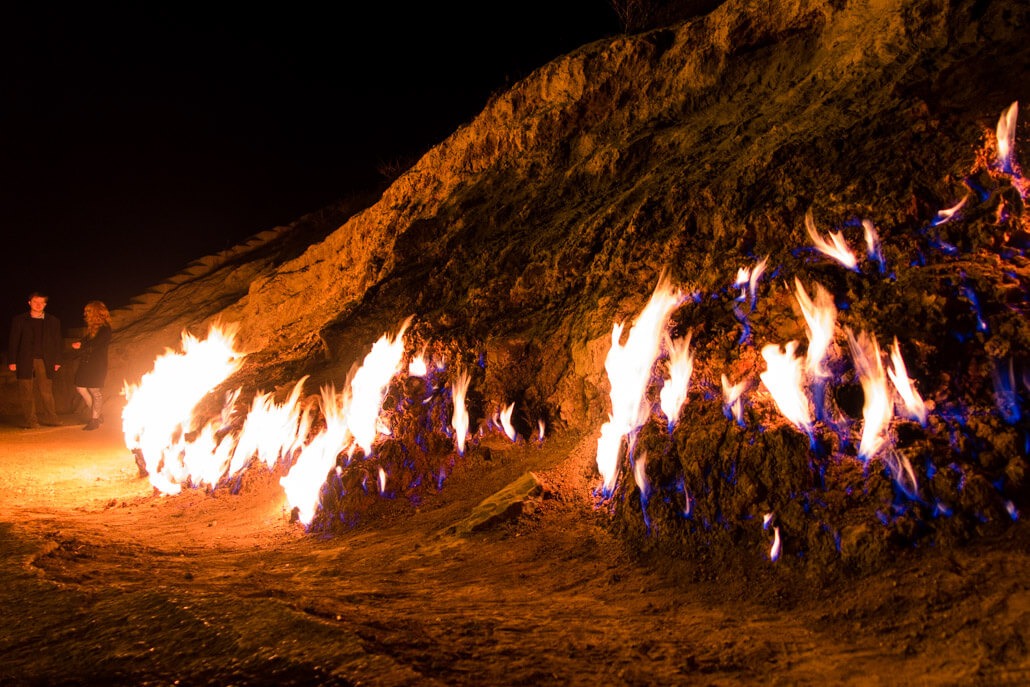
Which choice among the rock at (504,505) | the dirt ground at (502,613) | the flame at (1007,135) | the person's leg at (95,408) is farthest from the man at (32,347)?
the flame at (1007,135)

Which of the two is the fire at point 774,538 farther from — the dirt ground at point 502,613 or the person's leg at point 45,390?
the person's leg at point 45,390

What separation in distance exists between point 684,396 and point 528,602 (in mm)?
1617

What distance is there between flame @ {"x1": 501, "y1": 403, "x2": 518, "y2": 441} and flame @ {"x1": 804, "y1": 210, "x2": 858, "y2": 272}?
105 inches

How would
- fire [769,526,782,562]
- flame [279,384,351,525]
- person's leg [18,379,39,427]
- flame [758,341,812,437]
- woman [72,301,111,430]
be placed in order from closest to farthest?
fire [769,526,782,562] < flame [758,341,812,437] < flame [279,384,351,525] < woman [72,301,111,430] < person's leg [18,379,39,427]

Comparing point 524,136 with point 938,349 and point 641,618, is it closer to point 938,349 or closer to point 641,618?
point 938,349

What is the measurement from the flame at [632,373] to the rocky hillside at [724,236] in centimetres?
19

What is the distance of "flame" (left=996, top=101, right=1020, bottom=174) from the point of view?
3.76 meters

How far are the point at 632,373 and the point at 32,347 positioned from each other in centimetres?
1046

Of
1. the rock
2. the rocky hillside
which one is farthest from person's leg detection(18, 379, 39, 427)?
the rock

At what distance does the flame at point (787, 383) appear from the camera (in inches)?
132

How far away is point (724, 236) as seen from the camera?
15.5ft

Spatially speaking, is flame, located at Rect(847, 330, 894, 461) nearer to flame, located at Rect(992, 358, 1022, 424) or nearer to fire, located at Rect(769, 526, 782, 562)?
flame, located at Rect(992, 358, 1022, 424)

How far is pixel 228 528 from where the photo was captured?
528cm

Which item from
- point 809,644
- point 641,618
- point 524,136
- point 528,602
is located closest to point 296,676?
point 528,602
